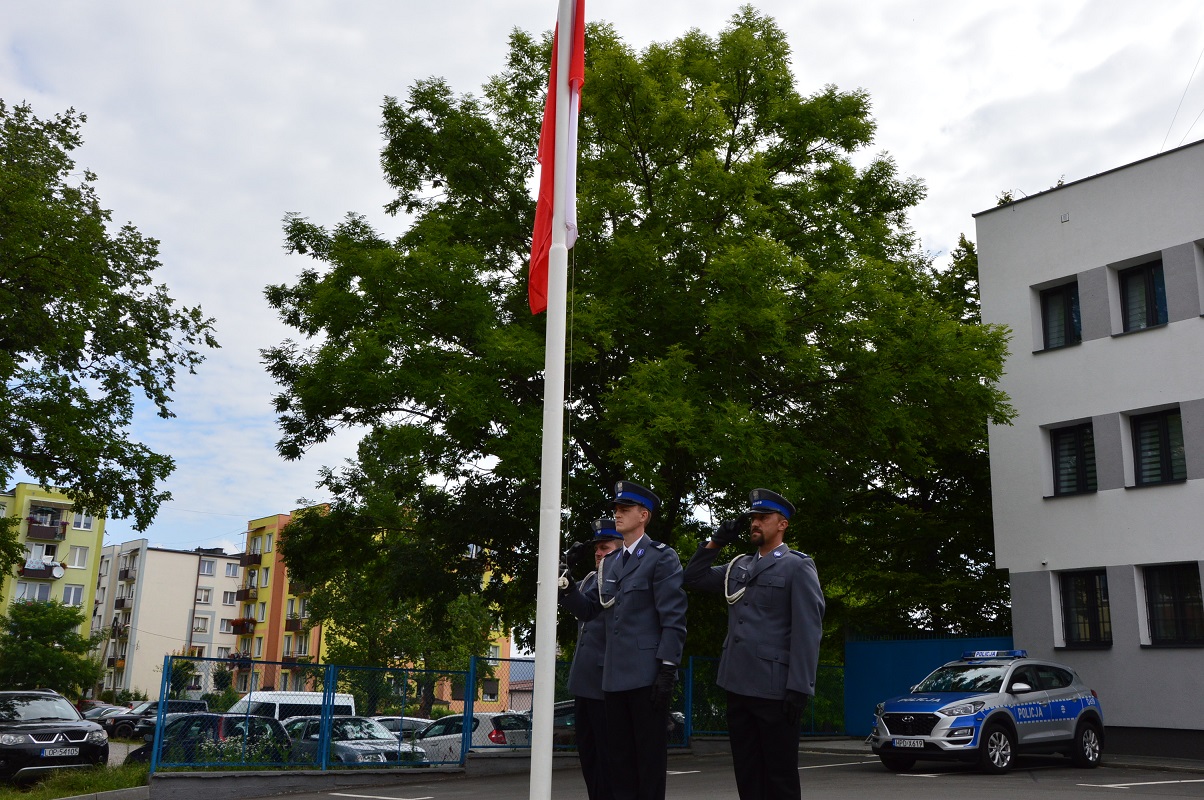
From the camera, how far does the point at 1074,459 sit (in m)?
22.6

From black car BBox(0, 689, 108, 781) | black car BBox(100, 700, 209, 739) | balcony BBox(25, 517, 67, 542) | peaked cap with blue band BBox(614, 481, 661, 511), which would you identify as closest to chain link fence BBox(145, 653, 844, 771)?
black car BBox(0, 689, 108, 781)

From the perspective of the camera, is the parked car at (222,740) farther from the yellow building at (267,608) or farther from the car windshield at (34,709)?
the yellow building at (267,608)

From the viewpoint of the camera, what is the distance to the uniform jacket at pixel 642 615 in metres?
6.96

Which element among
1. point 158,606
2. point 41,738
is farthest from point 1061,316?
point 158,606

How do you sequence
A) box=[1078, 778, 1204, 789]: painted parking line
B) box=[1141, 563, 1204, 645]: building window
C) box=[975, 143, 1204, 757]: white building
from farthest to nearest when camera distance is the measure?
box=[975, 143, 1204, 757]: white building < box=[1141, 563, 1204, 645]: building window < box=[1078, 778, 1204, 789]: painted parking line

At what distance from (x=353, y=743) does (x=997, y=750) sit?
30.1 ft

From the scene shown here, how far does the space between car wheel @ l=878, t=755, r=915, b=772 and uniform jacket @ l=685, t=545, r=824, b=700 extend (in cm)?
1104

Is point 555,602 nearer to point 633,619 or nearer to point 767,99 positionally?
point 633,619

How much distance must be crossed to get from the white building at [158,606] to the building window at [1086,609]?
87905mm

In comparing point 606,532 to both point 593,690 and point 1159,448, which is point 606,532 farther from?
point 1159,448

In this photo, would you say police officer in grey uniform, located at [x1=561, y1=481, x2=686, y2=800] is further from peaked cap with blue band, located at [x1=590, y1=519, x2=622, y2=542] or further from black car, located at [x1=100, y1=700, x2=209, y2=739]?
black car, located at [x1=100, y1=700, x2=209, y2=739]

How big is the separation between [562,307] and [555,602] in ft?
6.06

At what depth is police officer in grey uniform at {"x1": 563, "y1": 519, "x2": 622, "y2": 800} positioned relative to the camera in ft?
25.3

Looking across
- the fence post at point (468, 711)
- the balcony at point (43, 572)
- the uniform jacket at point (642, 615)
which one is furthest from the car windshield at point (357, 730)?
the balcony at point (43, 572)
